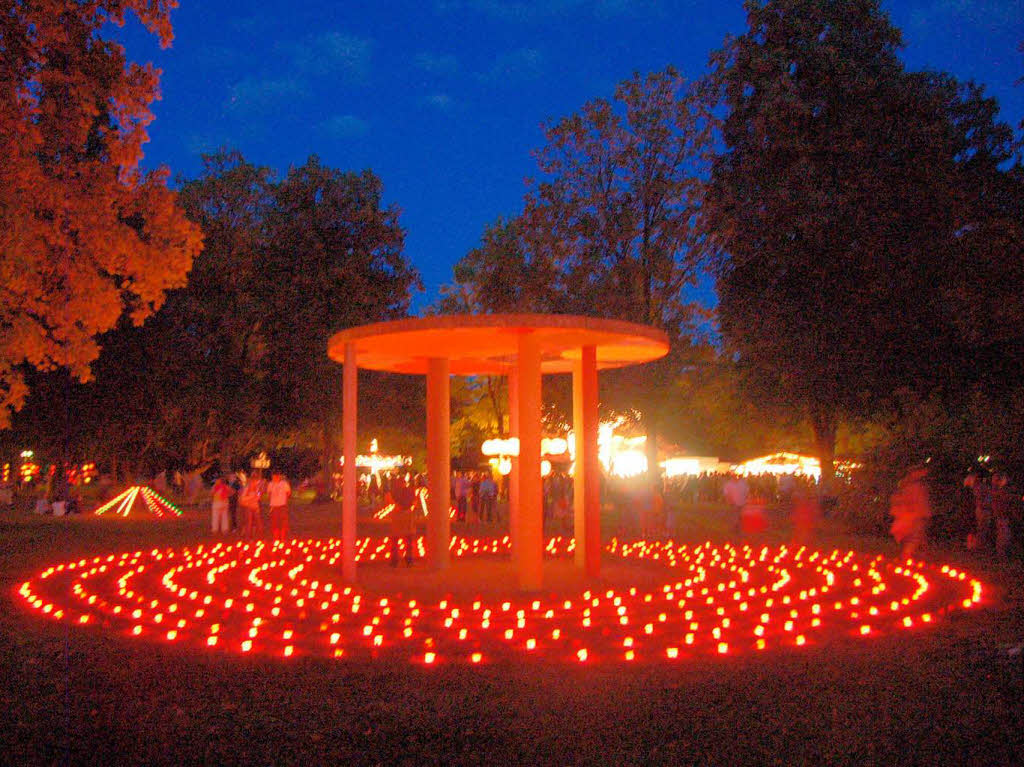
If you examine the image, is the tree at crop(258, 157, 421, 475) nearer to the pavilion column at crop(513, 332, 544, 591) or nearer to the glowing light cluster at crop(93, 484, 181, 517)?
the glowing light cluster at crop(93, 484, 181, 517)

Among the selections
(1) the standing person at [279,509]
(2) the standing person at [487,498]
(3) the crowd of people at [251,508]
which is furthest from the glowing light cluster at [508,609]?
(2) the standing person at [487,498]

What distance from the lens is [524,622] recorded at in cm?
1084

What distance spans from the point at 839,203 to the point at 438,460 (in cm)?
1347

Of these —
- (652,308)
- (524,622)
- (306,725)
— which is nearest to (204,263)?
(652,308)

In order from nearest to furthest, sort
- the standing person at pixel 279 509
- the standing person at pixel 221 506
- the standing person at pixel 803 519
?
1. the standing person at pixel 803 519
2. the standing person at pixel 279 509
3. the standing person at pixel 221 506

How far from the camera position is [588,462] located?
49.5ft

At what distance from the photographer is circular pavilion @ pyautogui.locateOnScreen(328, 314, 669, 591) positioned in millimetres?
13227

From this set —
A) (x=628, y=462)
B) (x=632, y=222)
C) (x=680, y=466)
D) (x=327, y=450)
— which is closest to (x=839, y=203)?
(x=632, y=222)

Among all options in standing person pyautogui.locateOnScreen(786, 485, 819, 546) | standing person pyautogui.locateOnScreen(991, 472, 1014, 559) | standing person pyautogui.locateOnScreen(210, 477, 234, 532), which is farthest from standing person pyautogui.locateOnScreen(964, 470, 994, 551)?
standing person pyautogui.locateOnScreen(210, 477, 234, 532)

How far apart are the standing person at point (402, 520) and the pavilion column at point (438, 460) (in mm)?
327

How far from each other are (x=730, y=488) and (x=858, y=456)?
5.61 m

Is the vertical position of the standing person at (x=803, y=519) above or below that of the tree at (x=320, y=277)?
below

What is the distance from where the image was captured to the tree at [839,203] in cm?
2311

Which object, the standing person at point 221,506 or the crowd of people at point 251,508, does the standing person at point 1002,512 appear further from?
the standing person at point 221,506
